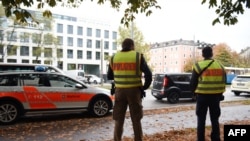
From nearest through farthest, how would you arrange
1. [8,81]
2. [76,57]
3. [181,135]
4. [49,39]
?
[181,135]
[8,81]
[49,39]
[76,57]

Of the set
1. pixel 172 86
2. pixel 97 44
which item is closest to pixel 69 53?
pixel 97 44

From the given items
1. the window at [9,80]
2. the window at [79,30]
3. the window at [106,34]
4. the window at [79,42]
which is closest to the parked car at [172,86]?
the window at [9,80]

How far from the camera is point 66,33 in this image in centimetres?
7656

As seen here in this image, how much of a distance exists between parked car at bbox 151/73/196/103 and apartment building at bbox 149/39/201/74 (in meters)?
92.3

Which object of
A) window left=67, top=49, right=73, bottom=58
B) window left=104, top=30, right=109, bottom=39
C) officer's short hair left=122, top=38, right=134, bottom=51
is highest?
window left=104, top=30, right=109, bottom=39

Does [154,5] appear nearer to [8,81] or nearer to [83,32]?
[8,81]

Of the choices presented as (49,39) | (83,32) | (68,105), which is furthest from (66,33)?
(68,105)

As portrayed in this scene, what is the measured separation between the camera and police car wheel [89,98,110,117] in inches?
431

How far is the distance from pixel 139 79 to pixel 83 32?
245 ft

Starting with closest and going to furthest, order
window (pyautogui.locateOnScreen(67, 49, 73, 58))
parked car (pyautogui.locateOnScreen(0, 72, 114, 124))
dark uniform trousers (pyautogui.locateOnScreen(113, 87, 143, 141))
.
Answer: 1. dark uniform trousers (pyautogui.locateOnScreen(113, 87, 143, 141))
2. parked car (pyautogui.locateOnScreen(0, 72, 114, 124))
3. window (pyautogui.locateOnScreen(67, 49, 73, 58))

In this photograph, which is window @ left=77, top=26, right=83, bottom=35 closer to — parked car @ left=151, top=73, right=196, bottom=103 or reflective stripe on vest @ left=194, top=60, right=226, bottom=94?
parked car @ left=151, top=73, right=196, bottom=103

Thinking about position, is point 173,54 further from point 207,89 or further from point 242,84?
point 207,89

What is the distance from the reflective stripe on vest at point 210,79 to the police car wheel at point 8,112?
600cm

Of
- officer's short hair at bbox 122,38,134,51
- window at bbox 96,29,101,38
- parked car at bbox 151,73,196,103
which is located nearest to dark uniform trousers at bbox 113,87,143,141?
officer's short hair at bbox 122,38,134,51
